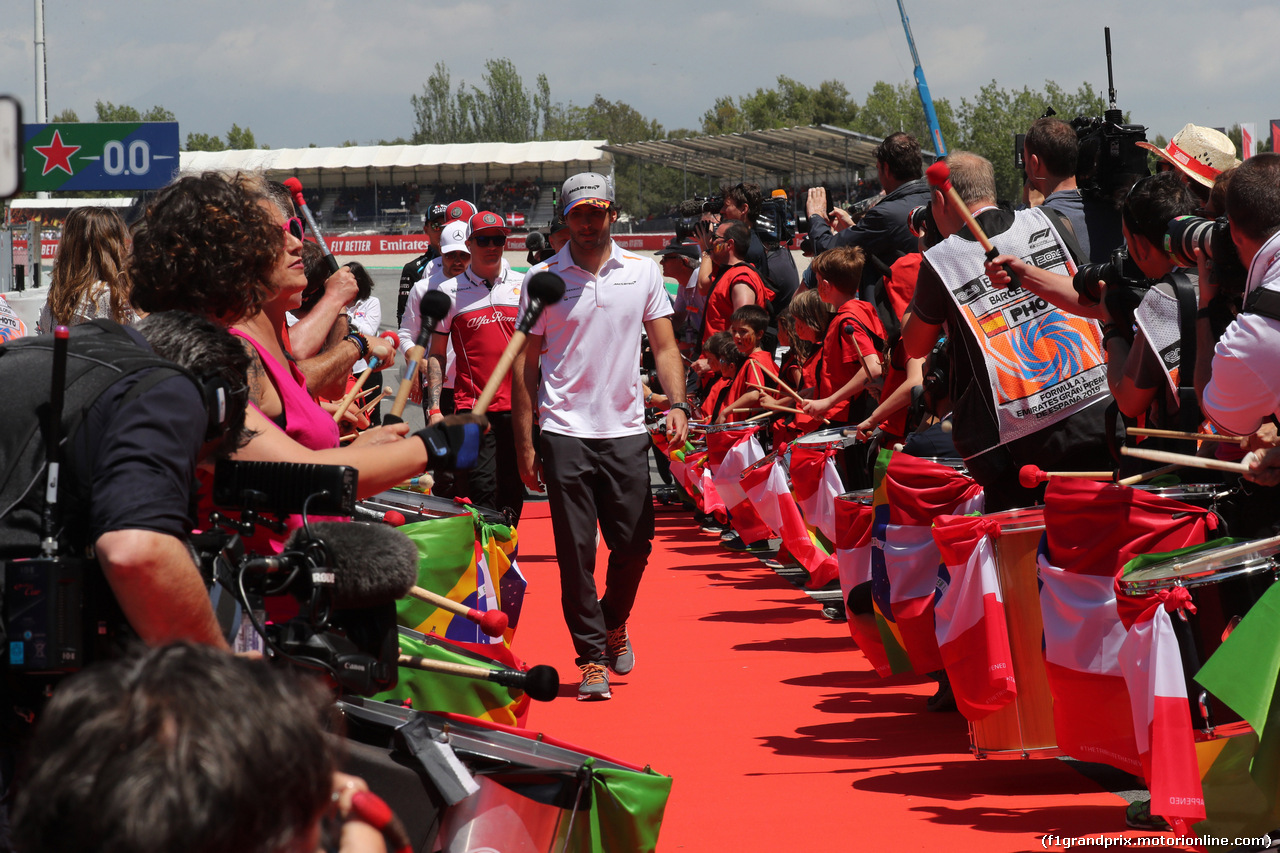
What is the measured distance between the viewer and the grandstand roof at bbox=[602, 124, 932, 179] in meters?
39.3

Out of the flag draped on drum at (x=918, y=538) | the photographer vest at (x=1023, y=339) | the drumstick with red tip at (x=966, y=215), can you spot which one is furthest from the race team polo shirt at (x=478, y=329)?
the drumstick with red tip at (x=966, y=215)

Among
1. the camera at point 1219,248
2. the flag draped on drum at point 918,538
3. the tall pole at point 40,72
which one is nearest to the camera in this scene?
the camera at point 1219,248

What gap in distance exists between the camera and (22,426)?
2133 mm

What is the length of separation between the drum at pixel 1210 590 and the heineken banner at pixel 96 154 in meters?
19.0

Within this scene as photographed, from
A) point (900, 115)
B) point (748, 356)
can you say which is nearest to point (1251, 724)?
point (748, 356)

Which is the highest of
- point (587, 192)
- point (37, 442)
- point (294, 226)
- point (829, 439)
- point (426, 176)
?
point (426, 176)

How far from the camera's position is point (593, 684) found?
5.76 meters

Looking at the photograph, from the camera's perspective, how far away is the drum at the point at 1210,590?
3020 millimetres

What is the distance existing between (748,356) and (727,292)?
731 millimetres

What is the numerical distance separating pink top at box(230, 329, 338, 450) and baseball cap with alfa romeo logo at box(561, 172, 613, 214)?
119 inches

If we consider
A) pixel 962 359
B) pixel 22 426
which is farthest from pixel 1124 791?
pixel 22 426

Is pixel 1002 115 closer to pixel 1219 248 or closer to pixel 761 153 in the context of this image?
pixel 761 153

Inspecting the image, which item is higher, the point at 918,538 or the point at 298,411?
the point at 298,411

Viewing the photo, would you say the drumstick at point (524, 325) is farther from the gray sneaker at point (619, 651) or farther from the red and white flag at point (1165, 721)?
the gray sneaker at point (619, 651)
